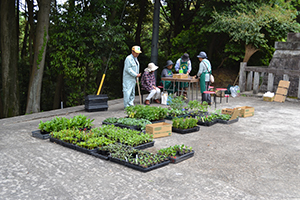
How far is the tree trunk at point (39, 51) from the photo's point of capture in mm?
11703

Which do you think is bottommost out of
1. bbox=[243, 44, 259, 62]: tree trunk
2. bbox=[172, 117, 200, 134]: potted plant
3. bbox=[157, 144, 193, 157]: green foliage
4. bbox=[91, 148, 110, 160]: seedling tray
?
bbox=[91, 148, 110, 160]: seedling tray

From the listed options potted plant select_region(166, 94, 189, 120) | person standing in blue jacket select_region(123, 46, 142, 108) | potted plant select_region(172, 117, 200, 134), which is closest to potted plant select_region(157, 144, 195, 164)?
potted plant select_region(172, 117, 200, 134)

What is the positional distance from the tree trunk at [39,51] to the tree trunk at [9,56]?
1466 millimetres

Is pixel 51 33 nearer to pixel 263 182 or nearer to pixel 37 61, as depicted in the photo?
pixel 37 61

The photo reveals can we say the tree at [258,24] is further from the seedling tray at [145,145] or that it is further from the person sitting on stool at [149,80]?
the seedling tray at [145,145]

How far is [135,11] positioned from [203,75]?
12.1 m

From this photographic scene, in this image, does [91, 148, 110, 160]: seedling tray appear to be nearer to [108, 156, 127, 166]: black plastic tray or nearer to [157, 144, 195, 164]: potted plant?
[108, 156, 127, 166]: black plastic tray

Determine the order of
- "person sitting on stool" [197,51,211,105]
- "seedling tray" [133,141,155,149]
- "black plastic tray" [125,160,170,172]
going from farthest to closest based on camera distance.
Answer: "person sitting on stool" [197,51,211,105]
"seedling tray" [133,141,155,149]
"black plastic tray" [125,160,170,172]

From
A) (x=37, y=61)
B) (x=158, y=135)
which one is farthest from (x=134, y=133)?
(x=37, y=61)

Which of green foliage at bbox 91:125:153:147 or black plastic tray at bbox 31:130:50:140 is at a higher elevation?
green foliage at bbox 91:125:153:147

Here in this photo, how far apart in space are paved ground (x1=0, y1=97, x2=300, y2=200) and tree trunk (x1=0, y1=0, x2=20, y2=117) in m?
6.30

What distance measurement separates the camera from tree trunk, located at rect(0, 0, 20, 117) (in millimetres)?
12453

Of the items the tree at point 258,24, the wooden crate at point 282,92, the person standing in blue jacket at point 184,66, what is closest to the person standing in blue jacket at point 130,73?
the person standing in blue jacket at point 184,66

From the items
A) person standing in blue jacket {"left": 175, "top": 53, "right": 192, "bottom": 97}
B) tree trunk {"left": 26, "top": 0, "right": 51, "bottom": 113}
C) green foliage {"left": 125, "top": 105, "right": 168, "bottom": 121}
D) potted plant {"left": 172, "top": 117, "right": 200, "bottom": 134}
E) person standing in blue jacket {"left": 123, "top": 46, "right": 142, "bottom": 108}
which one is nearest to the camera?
potted plant {"left": 172, "top": 117, "right": 200, "bottom": 134}
